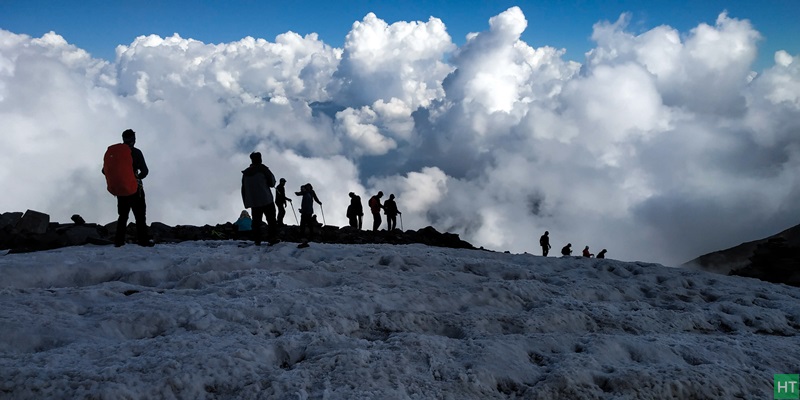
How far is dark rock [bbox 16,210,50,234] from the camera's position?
20.9 metres

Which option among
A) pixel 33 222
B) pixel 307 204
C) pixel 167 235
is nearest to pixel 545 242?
pixel 307 204

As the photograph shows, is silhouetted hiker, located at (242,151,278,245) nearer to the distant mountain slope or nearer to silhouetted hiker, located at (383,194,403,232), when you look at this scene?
silhouetted hiker, located at (383,194,403,232)

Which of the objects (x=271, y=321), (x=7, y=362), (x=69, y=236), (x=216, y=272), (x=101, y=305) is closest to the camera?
(x=7, y=362)

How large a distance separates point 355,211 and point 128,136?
60.3ft

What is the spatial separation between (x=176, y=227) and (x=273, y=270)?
1609 centimetres

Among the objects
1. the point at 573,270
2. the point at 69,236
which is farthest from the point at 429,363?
the point at 69,236

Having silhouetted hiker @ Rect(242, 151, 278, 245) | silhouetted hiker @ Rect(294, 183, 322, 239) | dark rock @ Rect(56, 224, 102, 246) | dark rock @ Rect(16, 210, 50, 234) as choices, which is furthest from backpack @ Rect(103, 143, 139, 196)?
dark rock @ Rect(16, 210, 50, 234)

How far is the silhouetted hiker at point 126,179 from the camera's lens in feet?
38.5

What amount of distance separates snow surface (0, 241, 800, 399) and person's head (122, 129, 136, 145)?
2.79 metres

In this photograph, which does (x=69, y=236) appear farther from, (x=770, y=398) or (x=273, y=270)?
(x=770, y=398)

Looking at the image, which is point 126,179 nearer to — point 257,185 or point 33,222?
point 257,185

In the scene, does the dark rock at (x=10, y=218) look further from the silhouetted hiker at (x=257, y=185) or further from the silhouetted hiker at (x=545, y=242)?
the silhouetted hiker at (x=545, y=242)

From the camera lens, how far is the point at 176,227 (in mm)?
23766

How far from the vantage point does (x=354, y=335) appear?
6398 millimetres
